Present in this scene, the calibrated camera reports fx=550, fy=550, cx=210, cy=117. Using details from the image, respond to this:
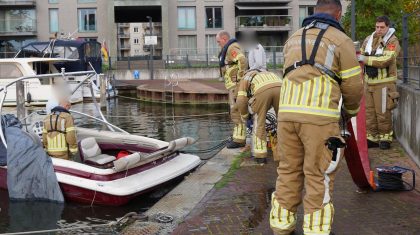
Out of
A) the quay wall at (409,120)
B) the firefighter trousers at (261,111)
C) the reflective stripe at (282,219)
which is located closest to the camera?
the reflective stripe at (282,219)

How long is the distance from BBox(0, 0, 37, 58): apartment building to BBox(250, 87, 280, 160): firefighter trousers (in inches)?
1845

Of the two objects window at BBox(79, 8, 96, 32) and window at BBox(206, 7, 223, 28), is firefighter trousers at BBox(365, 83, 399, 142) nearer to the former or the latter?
window at BBox(206, 7, 223, 28)

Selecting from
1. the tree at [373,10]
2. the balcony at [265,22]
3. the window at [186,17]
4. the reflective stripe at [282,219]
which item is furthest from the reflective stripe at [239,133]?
the window at [186,17]

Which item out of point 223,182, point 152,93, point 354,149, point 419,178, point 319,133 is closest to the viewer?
point 319,133

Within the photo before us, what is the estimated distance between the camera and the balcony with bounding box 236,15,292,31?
53.8 metres

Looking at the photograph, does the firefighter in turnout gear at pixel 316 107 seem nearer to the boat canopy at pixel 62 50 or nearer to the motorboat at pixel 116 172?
the motorboat at pixel 116 172

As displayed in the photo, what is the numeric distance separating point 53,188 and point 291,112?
4.57m

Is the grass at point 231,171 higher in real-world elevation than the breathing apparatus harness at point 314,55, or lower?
lower

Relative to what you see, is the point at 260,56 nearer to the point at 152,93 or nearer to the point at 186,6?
the point at 152,93

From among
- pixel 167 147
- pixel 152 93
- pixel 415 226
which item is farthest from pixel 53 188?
pixel 152 93

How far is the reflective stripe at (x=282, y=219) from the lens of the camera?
4953 mm

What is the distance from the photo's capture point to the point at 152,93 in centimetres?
2681

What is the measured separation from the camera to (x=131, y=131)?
640 inches

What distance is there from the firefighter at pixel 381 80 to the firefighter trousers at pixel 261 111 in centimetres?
167
